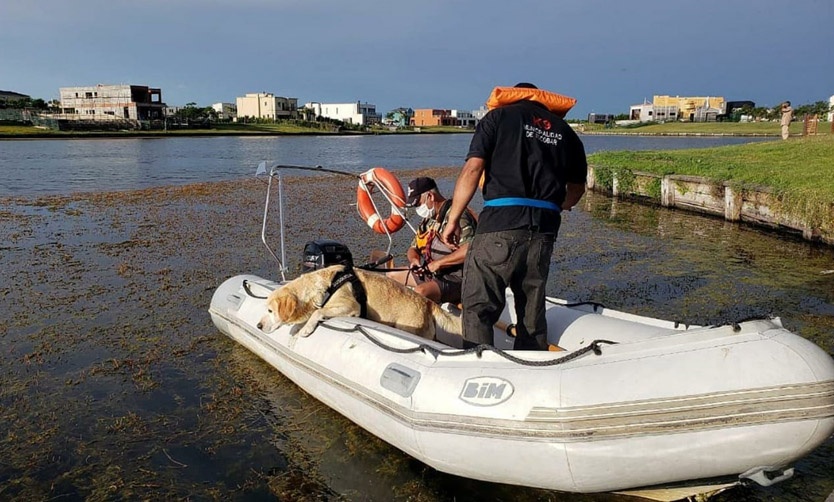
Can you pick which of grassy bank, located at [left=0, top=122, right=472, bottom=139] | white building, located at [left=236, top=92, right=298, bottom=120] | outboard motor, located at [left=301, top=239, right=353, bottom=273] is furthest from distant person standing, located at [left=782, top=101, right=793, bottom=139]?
white building, located at [left=236, top=92, right=298, bottom=120]

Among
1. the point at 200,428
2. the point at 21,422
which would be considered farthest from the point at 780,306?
the point at 21,422

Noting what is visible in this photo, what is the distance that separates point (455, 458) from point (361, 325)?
1322mm

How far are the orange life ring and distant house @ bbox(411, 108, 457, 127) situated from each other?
165 metres

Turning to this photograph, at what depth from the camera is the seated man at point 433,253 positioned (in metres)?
5.72

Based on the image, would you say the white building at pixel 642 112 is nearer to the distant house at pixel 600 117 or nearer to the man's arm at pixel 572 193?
the distant house at pixel 600 117

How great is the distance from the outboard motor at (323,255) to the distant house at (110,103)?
96.9 meters

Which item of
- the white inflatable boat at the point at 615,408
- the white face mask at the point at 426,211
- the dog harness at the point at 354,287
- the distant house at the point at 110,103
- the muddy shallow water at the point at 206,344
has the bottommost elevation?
the muddy shallow water at the point at 206,344

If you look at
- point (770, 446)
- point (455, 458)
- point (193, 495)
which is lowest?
point (193, 495)

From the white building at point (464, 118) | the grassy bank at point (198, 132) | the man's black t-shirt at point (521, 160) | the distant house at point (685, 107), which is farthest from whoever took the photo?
the white building at point (464, 118)

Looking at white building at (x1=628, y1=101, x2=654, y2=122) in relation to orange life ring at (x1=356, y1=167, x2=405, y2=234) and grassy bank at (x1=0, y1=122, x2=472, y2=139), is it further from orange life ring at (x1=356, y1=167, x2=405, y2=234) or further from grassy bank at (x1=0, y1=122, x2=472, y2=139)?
orange life ring at (x1=356, y1=167, x2=405, y2=234)

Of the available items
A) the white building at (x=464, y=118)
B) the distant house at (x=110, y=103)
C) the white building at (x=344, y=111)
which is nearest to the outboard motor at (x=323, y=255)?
the distant house at (x=110, y=103)

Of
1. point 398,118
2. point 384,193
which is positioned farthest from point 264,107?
point 384,193

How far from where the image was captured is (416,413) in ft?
13.2

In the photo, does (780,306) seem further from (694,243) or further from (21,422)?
(21,422)
